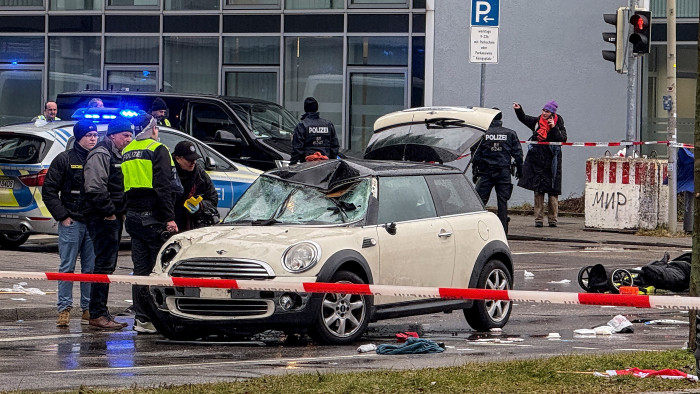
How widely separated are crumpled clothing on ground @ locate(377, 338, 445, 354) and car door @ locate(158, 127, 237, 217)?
7.85 meters

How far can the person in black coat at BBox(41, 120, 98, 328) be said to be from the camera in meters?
12.5

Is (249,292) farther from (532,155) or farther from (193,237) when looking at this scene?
(532,155)

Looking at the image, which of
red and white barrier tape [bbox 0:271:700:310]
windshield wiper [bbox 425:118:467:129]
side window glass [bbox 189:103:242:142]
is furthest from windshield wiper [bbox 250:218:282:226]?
side window glass [bbox 189:103:242:142]

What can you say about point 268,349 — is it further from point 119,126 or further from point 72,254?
point 119,126

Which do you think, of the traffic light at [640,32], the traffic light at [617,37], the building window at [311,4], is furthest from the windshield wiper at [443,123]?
the building window at [311,4]

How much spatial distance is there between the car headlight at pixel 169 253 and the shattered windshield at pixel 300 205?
66cm

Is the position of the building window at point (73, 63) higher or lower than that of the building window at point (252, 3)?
lower

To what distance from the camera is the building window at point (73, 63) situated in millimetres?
28859

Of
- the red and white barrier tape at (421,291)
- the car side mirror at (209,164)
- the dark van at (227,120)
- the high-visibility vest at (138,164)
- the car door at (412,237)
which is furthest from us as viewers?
the dark van at (227,120)

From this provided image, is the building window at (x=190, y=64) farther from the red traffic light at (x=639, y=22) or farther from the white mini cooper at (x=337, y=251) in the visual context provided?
the white mini cooper at (x=337, y=251)

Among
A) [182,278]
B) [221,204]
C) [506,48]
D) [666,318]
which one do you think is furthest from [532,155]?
[182,278]

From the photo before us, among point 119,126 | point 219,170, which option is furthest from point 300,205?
point 219,170

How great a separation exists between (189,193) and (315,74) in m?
15.1

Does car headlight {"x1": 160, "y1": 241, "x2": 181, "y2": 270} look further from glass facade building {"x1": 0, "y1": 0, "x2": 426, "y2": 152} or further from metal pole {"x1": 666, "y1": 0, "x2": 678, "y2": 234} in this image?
glass facade building {"x1": 0, "y1": 0, "x2": 426, "y2": 152}
